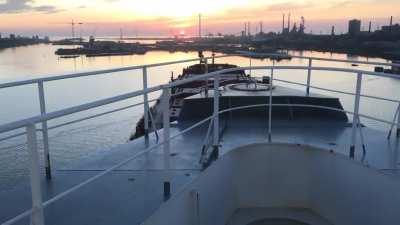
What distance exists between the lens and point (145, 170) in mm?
3705

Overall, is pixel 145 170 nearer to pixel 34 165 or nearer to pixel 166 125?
pixel 166 125

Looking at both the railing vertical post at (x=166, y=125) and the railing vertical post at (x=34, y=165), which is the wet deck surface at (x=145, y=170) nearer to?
the railing vertical post at (x=166, y=125)

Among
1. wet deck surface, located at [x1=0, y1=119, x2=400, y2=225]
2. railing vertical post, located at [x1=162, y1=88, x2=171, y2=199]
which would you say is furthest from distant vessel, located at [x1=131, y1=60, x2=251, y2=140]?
railing vertical post, located at [x1=162, y1=88, x2=171, y2=199]

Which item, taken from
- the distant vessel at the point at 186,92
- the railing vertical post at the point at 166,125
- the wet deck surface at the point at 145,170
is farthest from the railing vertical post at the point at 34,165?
the distant vessel at the point at 186,92

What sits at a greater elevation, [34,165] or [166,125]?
[34,165]

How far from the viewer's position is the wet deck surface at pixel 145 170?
2.78 meters

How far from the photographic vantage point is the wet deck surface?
278 cm

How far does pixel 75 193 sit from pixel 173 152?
4.85 ft

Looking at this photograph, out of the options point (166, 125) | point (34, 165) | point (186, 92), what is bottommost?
point (186, 92)

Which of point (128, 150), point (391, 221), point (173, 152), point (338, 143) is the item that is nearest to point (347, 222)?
point (391, 221)

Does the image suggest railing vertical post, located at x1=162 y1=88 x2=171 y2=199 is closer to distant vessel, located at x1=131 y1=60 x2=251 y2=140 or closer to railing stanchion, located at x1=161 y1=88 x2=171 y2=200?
railing stanchion, located at x1=161 y1=88 x2=171 y2=200

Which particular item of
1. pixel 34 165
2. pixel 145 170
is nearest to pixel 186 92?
pixel 145 170

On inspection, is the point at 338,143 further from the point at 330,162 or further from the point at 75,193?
the point at 75,193

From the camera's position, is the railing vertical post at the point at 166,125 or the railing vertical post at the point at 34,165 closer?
the railing vertical post at the point at 34,165
